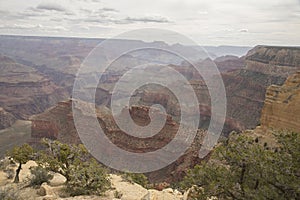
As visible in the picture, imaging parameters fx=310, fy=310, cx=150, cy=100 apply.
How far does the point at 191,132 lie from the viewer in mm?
37812

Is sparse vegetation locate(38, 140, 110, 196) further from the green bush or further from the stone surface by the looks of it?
the stone surface

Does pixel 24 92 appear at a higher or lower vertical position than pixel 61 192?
lower

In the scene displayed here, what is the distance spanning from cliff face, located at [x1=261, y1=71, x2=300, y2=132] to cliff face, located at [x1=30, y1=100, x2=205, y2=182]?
7.97m

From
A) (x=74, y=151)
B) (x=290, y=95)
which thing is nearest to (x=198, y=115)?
(x=290, y=95)

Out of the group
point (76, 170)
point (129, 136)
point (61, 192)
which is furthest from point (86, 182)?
point (129, 136)

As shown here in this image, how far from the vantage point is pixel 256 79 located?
246 ft

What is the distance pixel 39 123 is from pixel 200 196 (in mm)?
46121

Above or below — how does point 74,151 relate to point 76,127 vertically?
above

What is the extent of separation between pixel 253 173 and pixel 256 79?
6962 centimetres

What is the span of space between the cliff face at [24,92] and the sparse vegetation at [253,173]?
9703 cm

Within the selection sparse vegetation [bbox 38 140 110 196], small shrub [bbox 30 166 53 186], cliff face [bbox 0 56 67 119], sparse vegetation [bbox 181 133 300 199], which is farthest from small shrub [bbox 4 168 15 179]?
cliff face [bbox 0 56 67 119]

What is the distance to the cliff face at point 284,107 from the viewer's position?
2445cm

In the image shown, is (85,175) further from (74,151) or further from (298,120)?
(298,120)

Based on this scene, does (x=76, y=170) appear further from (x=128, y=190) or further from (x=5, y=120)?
(x=5, y=120)
